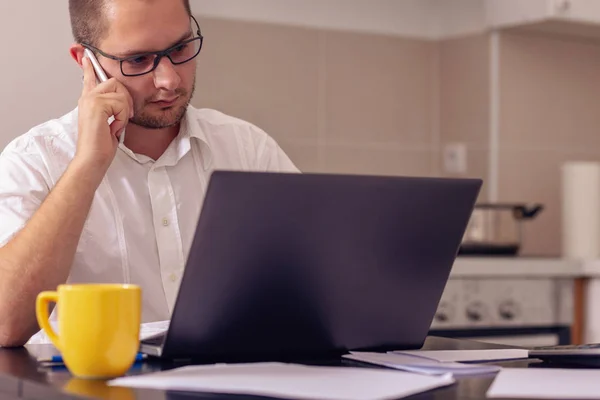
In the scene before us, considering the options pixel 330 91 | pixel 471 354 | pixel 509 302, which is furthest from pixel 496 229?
pixel 471 354

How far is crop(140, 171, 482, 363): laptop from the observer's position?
0.98 m

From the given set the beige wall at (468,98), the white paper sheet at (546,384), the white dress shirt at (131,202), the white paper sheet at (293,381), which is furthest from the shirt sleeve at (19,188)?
the beige wall at (468,98)

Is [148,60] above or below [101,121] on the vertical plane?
above

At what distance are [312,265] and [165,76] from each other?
25.7 inches

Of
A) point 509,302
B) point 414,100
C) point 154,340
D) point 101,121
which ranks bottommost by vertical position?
point 509,302

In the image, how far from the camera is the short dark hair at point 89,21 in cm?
168

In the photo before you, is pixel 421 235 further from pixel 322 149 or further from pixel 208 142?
pixel 322 149

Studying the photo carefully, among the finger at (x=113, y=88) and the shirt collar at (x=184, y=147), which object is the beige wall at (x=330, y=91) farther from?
the finger at (x=113, y=88)

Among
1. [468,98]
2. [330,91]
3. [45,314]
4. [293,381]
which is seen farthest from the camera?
[468,98]

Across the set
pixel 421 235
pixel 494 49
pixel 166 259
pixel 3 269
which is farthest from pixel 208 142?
pixel 494 49

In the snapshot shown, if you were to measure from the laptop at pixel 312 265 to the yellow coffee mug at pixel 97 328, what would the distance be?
0.06 metres

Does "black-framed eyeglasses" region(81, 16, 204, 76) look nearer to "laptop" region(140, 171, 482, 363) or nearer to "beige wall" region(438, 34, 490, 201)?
"laptop" region(140, 171, 482, 363)

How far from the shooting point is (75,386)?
0.92m

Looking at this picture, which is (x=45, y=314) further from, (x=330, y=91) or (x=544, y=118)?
(x=544, y=118)
